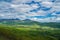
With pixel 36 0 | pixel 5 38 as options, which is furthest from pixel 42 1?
pixel 5 38

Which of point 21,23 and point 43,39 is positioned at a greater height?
point 21,23

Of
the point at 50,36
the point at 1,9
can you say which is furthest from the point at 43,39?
the point at 1,9

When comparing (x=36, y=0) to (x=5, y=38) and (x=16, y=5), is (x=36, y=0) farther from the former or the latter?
(x=5, y=38)

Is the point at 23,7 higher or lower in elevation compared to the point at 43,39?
higher

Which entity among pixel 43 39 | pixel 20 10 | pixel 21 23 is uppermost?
pixel 20 10
